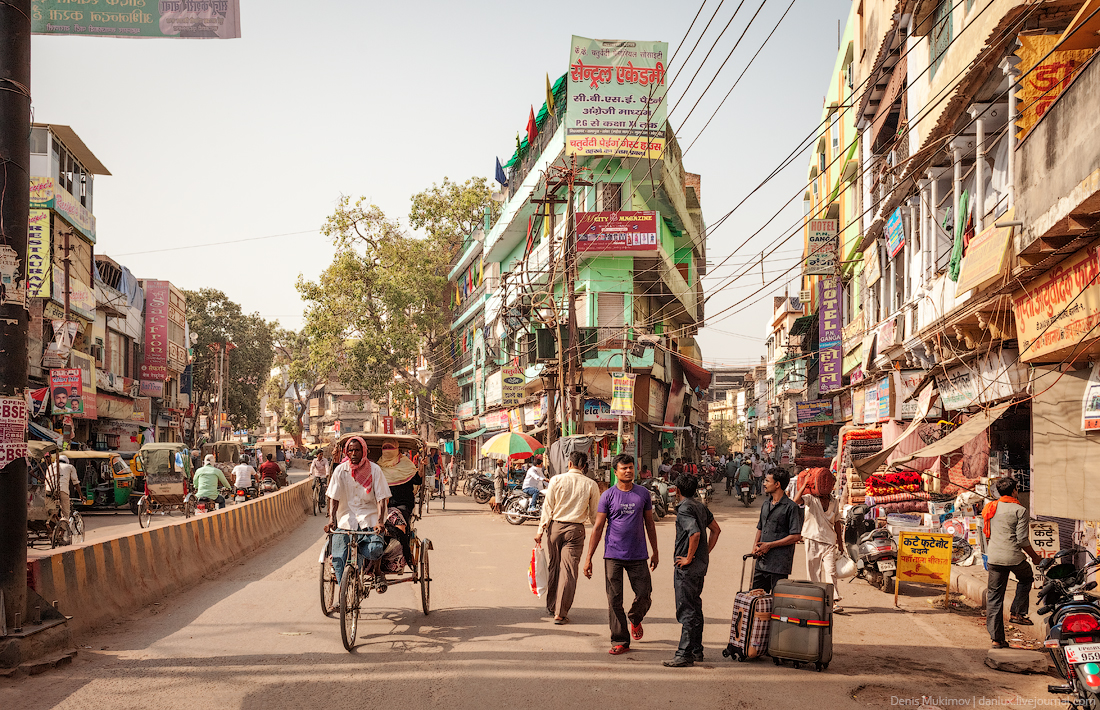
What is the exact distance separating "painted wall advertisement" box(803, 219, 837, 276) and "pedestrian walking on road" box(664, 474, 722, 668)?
66.5ft

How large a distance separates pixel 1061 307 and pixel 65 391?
27.6 metres

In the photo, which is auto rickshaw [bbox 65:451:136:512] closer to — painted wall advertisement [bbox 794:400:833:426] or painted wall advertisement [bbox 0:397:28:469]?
painted wall advertisement [bbox 0:397:28:469]

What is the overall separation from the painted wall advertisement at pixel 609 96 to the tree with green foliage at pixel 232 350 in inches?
1402

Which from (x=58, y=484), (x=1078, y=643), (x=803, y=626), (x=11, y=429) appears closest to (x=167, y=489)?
(x=58, y=484)

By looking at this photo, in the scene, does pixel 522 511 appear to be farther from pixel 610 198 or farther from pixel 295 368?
pixel 295 368

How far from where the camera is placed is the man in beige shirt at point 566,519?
29.8ft

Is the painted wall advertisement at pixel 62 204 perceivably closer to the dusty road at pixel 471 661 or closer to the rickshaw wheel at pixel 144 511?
the rickshaw wheel at pixel 144 511

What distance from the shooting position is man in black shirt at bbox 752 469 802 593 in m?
7.96

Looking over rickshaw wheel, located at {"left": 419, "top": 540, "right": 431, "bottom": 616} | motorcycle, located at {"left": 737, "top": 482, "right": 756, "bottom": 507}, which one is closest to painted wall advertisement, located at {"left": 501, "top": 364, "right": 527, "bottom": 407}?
motorcycle, located at {"left": 737, "top": 482, "right": 756, "bottom": 507}

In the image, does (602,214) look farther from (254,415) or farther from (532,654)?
(254,415)

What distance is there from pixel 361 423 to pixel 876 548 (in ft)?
293

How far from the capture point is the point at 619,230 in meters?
30.9

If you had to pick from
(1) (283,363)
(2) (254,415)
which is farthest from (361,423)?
(2) (254,415)

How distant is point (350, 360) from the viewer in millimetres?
48750
